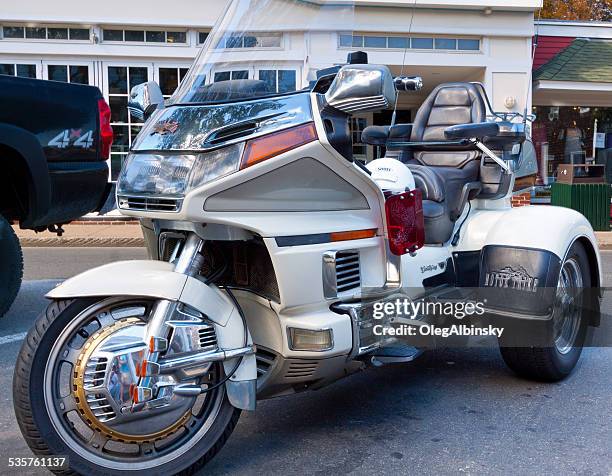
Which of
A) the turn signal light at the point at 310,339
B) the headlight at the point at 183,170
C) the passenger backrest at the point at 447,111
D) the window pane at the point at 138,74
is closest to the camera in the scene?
the headlight at the point at 183,170

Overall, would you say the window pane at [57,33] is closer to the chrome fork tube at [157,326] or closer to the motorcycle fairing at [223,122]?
the motorcycle fairing at [223,122]

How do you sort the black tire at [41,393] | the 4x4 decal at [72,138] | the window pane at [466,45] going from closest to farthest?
1. the black tire at [41,393]
2. the 4x4 decal at [72,138]
3. the window pane at [466,45]

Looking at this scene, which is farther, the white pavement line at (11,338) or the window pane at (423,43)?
the window pane at (423,43)

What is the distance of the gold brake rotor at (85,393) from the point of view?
2.68m

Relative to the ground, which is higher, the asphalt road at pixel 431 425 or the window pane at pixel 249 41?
the window pane at pixel 249 41

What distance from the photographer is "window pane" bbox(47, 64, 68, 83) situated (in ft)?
45.3

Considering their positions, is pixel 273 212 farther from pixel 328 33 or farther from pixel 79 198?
pixel 79 198

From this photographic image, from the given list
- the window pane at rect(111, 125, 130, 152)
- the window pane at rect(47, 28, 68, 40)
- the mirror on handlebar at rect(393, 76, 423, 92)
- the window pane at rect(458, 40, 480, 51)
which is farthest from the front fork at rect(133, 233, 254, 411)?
the window pane at rect(458, 40, 480, 51)

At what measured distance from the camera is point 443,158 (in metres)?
4.85

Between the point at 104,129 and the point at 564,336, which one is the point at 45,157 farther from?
the point at 564,336

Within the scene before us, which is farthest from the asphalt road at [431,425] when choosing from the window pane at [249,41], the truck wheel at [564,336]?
the window pane at [249,41]

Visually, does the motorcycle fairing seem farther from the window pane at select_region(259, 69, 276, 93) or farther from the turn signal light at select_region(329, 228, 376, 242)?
the turn signal light at select_region(329, 228, 376, 242)

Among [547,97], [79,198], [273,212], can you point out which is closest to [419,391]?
[273,212]

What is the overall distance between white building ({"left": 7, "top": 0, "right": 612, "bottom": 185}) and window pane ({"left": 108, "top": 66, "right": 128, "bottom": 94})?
2cm
